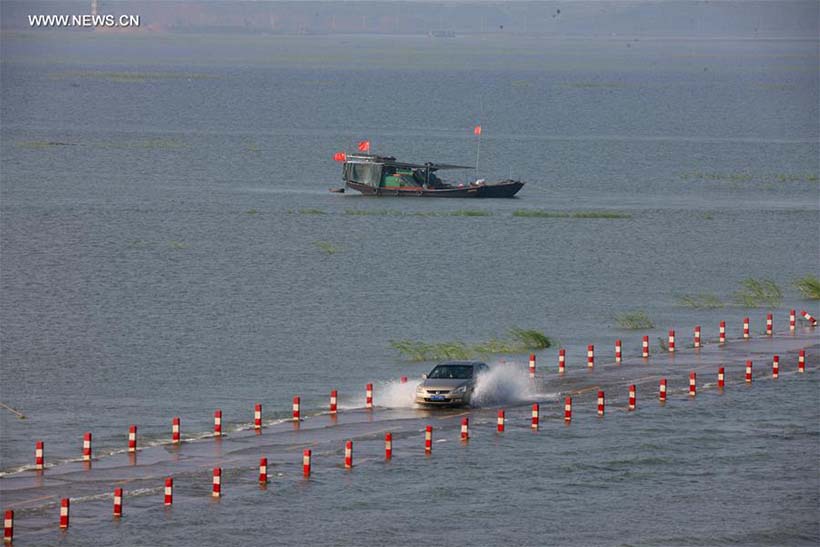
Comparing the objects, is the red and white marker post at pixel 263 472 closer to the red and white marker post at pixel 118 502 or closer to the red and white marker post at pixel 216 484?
the red and white marker post at pixel 216 484

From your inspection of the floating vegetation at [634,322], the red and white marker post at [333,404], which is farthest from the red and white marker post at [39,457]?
the floating vegetation at [634,322]

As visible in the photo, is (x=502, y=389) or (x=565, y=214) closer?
(x=502, y=389)

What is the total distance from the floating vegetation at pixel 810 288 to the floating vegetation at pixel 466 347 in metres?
16.6

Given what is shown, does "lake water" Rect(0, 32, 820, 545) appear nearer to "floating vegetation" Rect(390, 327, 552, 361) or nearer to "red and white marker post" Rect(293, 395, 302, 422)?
"red and white marker post" Rect(293, 395, 302, 422)

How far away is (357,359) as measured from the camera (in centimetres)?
6331

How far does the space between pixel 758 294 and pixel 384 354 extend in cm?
2143

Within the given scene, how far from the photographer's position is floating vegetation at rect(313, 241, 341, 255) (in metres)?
96.3

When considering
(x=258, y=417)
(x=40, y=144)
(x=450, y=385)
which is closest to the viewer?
(x=258, y=417)

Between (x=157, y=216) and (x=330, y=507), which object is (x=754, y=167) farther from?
(x=330, y=507)

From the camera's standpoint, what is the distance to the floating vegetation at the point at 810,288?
77.6m

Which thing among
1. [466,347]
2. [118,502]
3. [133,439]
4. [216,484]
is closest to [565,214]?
[466,347]

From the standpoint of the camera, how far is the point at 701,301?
7769 centimetres

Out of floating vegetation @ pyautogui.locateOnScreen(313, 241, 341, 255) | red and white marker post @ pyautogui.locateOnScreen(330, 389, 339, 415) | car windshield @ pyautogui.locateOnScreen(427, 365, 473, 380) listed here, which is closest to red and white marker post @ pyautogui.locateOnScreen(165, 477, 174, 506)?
red and white marker post @ pyautogui.locateOnScreen(330, 389, 339, 415)

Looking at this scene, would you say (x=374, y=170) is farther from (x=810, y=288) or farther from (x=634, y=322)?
(x=634, y=322)
